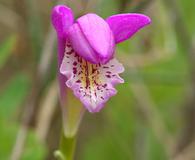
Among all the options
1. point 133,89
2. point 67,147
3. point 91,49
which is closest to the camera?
point 91,49

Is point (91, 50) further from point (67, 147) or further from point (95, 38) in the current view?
point (67, 147)

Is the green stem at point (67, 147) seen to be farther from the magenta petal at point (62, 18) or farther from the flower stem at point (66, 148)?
the magenta petal at point (62, 18)

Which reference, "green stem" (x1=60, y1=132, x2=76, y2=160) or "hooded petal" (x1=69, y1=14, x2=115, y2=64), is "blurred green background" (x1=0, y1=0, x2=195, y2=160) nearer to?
"green stem" (x1=60, y1=132, x2=76, y2=160)

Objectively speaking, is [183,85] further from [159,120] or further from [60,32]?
[60,32]

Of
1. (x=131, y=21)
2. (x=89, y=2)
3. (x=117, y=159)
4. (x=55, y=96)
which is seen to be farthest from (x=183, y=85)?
(x=131, y=21)

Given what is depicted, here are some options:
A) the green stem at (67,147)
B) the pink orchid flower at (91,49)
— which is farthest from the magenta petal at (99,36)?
the green stem at (67,147)

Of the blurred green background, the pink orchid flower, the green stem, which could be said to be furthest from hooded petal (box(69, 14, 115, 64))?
the blurred green background

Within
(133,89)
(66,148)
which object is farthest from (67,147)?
(133,89)
